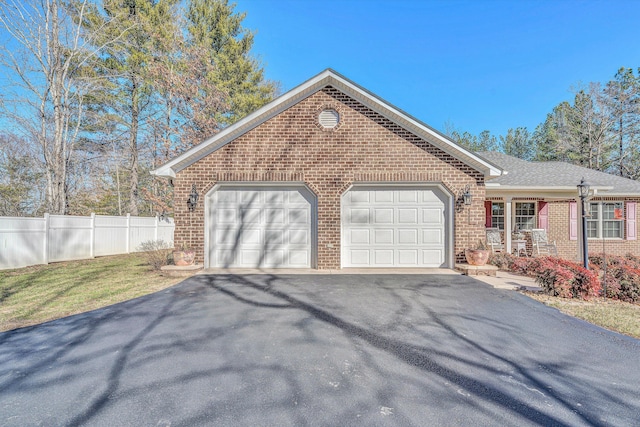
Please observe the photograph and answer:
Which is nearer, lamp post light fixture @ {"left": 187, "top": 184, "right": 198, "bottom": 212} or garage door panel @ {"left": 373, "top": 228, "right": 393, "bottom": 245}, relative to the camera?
lamp post light fixture @ {"left": 187, "top": 184, "right": 198, "bottom": 212}

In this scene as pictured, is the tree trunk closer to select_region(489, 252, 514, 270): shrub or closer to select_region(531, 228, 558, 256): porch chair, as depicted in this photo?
select_region(489, 252, 514, 270): shrub

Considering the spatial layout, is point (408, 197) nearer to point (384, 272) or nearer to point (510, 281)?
point (384, 272)

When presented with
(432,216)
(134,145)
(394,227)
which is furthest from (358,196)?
(134,145)

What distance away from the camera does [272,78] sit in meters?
23.8

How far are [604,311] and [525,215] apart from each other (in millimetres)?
7969

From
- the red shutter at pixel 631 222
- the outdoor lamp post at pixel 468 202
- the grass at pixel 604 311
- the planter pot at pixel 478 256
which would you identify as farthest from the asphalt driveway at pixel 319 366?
the red shutter at pixel 631 222

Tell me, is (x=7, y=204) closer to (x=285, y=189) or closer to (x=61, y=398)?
(x=285, y=189)

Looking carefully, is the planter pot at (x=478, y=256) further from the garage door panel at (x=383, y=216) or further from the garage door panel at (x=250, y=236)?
the garage door panel at (x=250, y=236)

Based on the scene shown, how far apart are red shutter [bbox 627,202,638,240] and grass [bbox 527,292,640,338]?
29.6 feet

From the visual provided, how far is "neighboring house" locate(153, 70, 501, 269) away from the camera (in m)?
8.02

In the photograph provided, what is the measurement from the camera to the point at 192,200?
797cm

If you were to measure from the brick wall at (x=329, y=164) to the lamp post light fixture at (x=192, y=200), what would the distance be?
13 centimetres

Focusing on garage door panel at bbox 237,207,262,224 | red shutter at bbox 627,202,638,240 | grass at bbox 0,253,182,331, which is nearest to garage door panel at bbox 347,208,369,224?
garage door panel at bbox 237,207,262,224

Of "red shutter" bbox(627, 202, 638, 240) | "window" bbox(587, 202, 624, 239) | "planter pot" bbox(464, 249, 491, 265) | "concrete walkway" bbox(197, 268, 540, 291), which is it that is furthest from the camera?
"window" bbox(587, 202, 624, 239)
